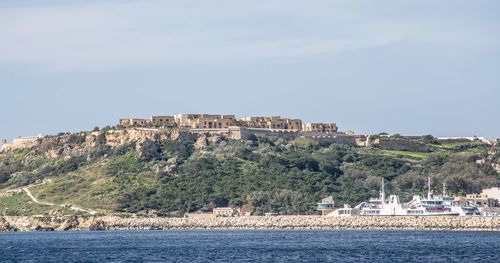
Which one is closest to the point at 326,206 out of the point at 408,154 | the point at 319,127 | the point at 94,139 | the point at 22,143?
the point at 408,154

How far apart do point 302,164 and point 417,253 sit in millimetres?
65766

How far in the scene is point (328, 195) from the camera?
5098 inches

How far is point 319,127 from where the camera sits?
16350 centimetres

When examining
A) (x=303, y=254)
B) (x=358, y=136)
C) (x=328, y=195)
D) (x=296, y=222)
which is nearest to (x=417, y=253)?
(x=303, y=254)

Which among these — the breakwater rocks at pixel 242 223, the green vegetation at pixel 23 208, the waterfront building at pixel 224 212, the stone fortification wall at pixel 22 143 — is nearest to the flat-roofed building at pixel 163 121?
the stone fortification wall at pixel 22 143

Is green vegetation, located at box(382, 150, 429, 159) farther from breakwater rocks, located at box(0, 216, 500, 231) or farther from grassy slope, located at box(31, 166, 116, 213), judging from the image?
breakwater rocks, located at box(0, 216, 500, 231)

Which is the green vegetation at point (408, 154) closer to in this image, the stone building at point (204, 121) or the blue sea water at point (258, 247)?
the stone building at point (204, 121)

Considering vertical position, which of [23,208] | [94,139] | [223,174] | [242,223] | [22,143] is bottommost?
[242,223]

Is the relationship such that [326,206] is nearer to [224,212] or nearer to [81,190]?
[224,212]

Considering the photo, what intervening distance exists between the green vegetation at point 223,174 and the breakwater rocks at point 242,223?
233 inches

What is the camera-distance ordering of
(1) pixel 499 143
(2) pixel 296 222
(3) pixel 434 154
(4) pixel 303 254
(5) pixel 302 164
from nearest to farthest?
(4) pixel 303 254 → (2) pixel 296 222 → (5) pixel 302 164 → (3) pixel 434 154 → (1) pixel 499 143

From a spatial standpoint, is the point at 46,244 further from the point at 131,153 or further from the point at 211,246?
the point at 131,153

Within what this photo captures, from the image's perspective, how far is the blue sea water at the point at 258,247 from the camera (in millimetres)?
71875

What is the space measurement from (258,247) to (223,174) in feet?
175
